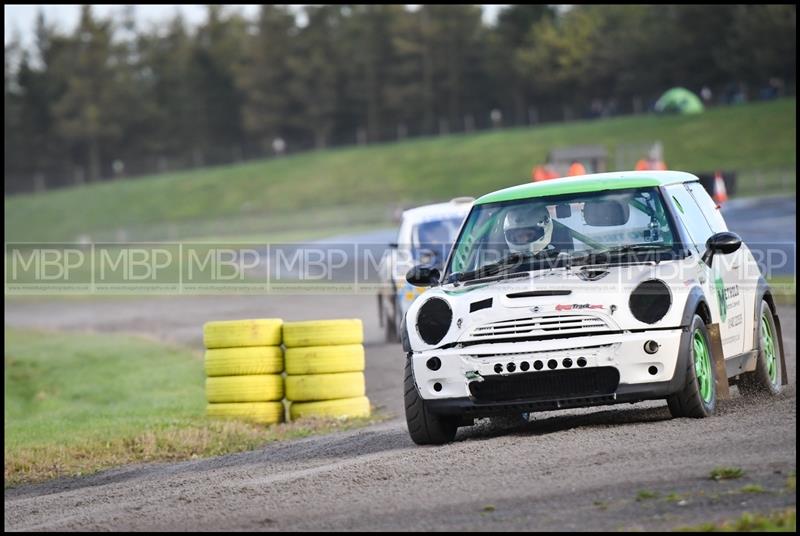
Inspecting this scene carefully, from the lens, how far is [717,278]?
9742 mm

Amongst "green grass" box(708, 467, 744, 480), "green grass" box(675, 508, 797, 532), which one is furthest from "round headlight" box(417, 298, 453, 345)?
"green grass" box(675, 508, 797, 532)

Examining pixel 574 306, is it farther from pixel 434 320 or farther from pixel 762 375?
pixel 762 375

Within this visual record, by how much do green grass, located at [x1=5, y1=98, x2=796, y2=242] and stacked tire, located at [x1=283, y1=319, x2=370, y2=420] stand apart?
43.5 metres

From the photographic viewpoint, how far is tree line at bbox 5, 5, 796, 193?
10306cm

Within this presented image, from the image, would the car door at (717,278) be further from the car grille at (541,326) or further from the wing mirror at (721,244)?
the car grille at (541,326)

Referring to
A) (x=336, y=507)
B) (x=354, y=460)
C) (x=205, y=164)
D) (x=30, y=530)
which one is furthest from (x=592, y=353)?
(x=205, y=164)

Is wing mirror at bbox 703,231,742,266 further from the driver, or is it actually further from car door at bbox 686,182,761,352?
the driver

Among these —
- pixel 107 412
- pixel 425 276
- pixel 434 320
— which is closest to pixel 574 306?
pixel 434 320

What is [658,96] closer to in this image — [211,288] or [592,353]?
[211,288]

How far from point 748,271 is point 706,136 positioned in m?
66.0

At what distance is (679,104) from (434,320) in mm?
76792

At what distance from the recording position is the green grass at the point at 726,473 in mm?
6953

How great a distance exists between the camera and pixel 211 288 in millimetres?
38594

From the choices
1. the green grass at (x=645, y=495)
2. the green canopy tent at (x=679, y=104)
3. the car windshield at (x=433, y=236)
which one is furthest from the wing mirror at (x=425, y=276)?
the green canopy tent at (x=679, y=104)
